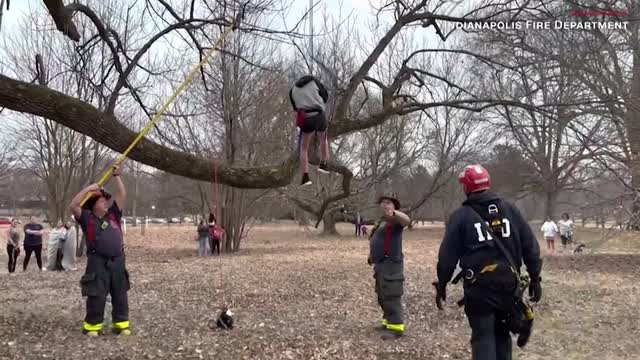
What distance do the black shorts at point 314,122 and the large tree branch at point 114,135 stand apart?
1167 mm

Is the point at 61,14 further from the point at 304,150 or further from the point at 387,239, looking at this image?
the point at 387,239

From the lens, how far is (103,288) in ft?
22.6

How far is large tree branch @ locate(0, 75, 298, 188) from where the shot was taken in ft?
20.0

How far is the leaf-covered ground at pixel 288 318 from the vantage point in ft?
21.8

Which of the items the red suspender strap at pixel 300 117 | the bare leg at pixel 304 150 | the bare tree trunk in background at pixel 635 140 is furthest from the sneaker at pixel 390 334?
the bare tree trunk in background at pixel 635 140

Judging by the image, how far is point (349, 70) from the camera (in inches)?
621

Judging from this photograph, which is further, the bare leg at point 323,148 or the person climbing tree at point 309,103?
the bare leg at point 323,148

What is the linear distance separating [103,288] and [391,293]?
11.6ft

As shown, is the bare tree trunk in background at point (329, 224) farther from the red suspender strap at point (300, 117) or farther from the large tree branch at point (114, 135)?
the red suspender strap at point (300, 117)

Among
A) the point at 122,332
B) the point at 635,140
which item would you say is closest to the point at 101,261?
the point at 122,332

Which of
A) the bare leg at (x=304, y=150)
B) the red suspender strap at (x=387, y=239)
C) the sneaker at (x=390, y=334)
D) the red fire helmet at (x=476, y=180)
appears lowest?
the sneaker at (x=390, y=334)

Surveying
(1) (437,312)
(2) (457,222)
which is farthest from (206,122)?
(2) (457,222)

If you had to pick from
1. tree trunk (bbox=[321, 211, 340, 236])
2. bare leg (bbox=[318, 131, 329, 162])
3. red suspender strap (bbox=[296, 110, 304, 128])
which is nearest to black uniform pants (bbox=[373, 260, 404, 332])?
bare leg (bbox=[318, 131, 329, 162])

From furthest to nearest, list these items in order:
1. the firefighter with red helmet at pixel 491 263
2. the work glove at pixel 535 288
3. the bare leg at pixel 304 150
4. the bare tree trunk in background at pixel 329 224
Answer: the bare tree trunk in background at pixel 329 224 < the bare leg at pixel 304 150 < the work glove at pixel 535 288 < the firefighter with red helmet at pixel 491 263
